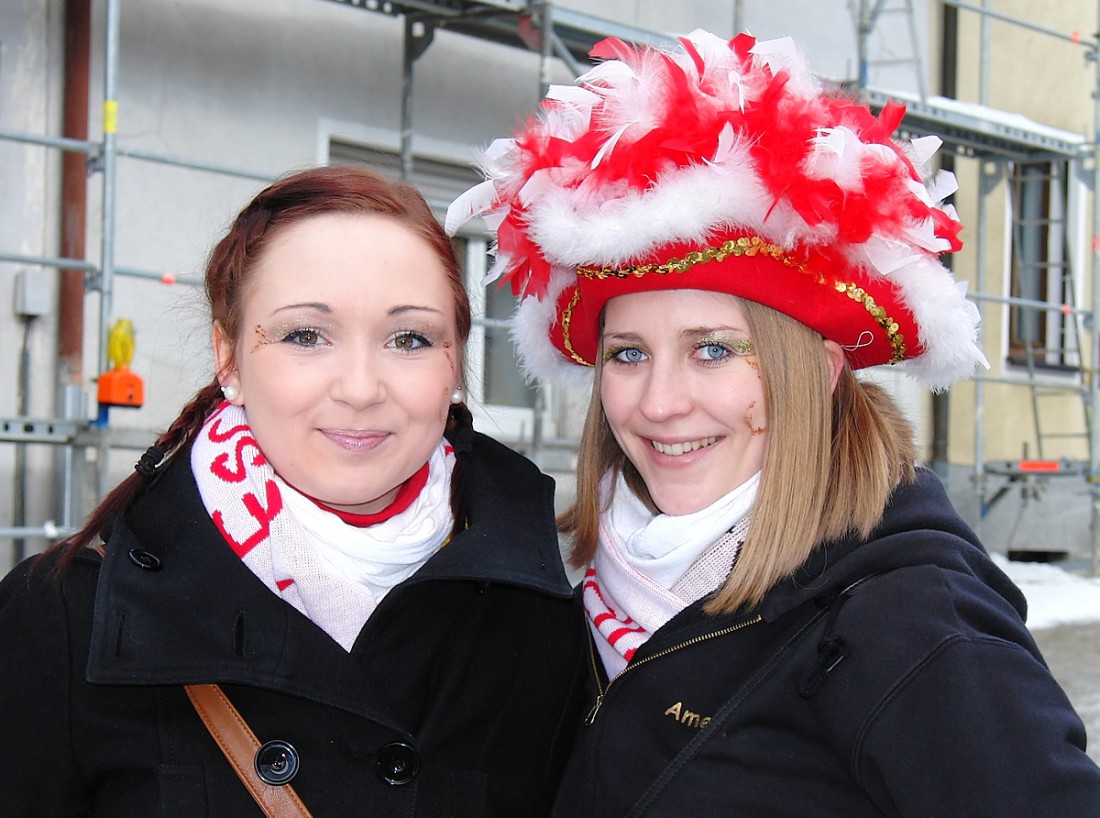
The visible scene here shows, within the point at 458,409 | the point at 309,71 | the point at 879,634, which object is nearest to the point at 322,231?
the point at 458,409

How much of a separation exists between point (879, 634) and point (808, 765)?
23cm

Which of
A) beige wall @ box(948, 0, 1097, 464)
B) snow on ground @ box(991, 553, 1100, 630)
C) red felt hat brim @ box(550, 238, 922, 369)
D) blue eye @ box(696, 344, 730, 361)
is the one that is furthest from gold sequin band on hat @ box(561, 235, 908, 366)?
beige wall @ box(948, 0, 1097, 464)

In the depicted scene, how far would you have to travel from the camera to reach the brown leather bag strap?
1.91 meters

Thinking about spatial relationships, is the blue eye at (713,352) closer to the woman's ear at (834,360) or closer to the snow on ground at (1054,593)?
the woman's ear at (834,360)

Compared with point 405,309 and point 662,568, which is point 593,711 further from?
point 405,309

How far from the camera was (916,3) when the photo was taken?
8867mm

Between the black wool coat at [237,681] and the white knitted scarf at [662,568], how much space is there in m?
0.15

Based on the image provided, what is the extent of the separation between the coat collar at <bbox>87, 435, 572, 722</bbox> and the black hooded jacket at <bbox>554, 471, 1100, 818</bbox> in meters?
0.28

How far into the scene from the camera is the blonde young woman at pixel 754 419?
1.91 m

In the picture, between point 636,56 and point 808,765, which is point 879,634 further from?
point 636,56

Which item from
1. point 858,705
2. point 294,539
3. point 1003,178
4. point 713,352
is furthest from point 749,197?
point 1003,178

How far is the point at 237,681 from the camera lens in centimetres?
188

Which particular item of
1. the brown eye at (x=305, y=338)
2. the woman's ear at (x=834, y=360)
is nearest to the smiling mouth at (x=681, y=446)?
the woman's ear at (x=834, y=360)

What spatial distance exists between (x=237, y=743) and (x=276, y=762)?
0.07m
